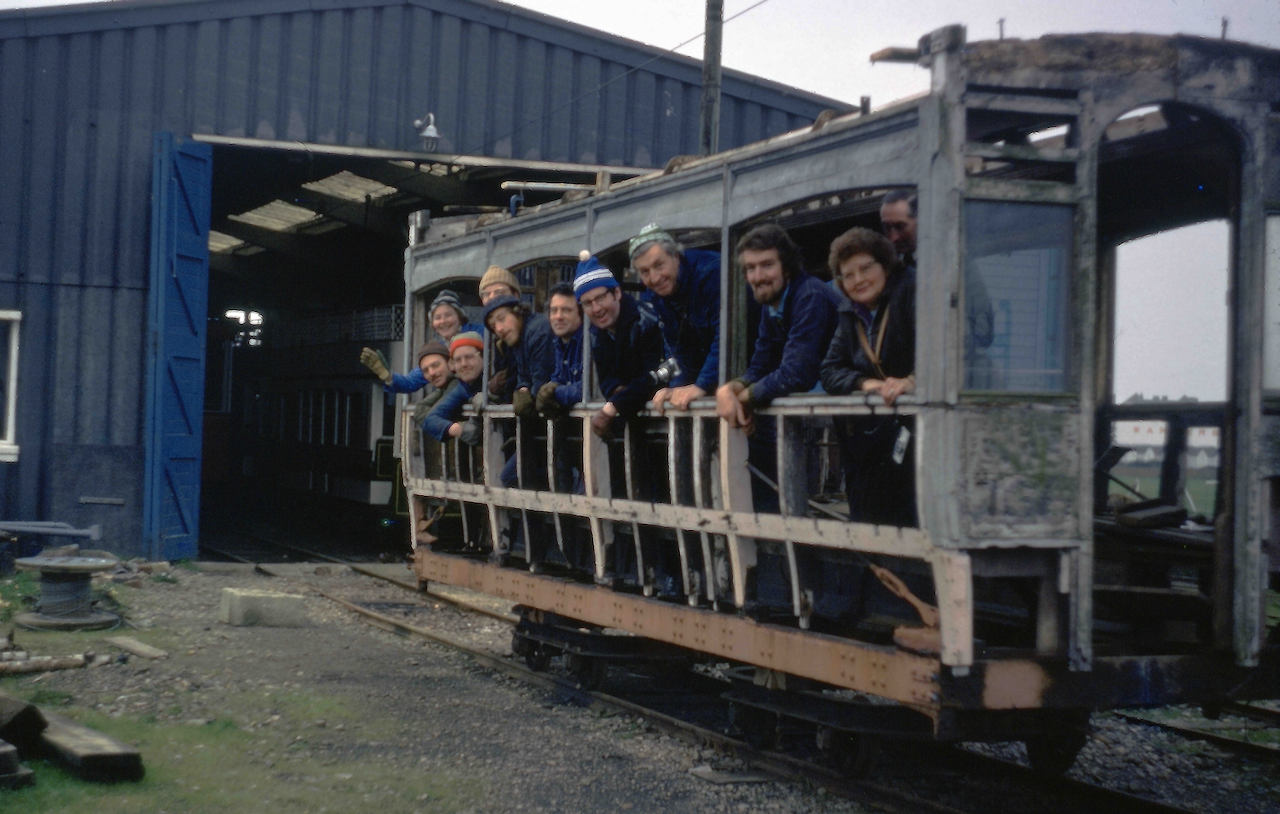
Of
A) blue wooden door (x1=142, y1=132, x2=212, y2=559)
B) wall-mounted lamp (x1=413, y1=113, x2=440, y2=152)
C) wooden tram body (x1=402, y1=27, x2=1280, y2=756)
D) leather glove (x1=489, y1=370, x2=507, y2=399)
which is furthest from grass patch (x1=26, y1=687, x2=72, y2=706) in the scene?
wall-mounted lamp (x1=413, y1=113, x2=440, y2=152)

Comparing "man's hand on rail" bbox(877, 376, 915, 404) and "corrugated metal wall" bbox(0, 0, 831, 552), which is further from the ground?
"corrugated metal wall" bbox(0, 0, 831, 552)

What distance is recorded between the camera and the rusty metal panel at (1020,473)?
4762mm

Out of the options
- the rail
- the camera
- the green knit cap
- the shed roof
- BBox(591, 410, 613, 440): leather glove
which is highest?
the shed roof

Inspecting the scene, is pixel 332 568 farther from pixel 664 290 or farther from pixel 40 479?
pixel 664 290

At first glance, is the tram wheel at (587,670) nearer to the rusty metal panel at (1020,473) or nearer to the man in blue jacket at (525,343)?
the man in blue jacket at (525,343)

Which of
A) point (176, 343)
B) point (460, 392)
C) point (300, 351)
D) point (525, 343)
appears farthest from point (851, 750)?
point (300, 351)

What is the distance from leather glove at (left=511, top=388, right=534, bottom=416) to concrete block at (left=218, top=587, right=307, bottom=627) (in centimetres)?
403

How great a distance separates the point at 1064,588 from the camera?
4.87 meters

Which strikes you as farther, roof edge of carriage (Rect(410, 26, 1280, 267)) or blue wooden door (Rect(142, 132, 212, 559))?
blue wooden door (Rect(142, 132, 212, 559))

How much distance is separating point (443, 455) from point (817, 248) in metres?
3.26

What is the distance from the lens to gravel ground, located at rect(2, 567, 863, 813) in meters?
5.71

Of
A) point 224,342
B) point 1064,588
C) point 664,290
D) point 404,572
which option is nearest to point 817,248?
point 664,290

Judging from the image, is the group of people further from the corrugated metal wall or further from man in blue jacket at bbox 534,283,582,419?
the corrugated metal wall

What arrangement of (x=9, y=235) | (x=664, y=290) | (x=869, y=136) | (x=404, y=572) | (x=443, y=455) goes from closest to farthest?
(x=869, y=136)
(x=664, y=290)
(x=443, y=455)
(x=9, y=235)
(x=404, y=572)
